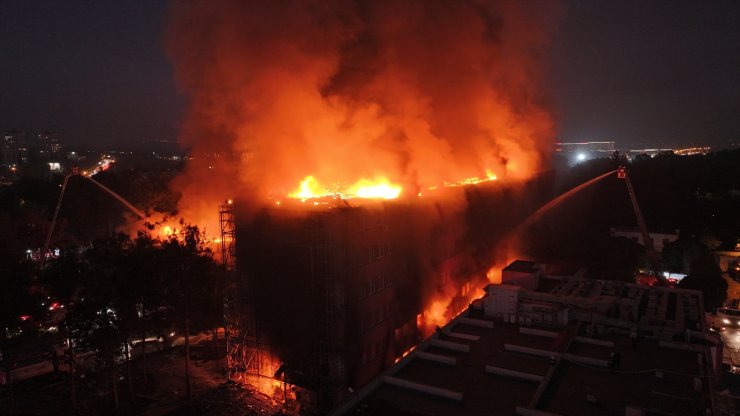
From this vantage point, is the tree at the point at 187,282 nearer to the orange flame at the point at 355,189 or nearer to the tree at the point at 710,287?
the orange flame at the point at 355,189

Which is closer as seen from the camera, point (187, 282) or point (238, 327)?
point (187, 282)

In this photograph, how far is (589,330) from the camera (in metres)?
12.8

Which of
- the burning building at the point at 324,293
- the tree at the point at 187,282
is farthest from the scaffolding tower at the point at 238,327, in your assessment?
the tree at the point at 187,282

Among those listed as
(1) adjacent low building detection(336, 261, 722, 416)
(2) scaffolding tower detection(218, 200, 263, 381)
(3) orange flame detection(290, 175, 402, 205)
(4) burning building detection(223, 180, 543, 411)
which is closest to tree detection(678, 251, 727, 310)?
(1) adjacent low building detection(336, 261, 722, 416)

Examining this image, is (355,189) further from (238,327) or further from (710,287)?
(710,287)

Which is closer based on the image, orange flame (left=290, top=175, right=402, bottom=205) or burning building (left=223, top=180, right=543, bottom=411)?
burning building (left=223, top=180, right=543, bottom=411)

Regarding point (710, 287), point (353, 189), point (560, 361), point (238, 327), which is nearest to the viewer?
point (560, 361)

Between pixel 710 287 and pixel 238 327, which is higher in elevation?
pixel 238 327

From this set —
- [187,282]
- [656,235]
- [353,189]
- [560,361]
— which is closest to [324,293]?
[187,282]

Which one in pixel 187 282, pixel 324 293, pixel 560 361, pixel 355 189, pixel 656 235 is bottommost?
pixel 560 361

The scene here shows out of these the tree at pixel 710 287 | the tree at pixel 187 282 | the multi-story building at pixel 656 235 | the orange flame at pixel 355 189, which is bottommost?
the tree at pixel 710 287

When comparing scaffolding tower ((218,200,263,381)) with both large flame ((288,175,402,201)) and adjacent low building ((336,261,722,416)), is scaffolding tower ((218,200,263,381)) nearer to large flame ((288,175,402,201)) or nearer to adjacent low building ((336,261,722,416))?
large flame ((288,175,402,201))

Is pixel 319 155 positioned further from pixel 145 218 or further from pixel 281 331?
pixel 145 218

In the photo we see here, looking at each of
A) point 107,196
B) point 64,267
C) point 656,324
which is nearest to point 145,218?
point 107,196
